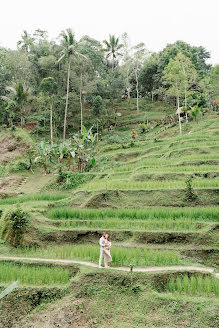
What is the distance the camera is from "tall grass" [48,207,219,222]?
962 cm

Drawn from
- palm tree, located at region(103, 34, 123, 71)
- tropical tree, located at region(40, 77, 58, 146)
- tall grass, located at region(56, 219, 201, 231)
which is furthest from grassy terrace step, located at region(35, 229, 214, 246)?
palm tree, located at region(103, 34, 123, 71)

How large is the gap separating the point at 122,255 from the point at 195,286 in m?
2.08

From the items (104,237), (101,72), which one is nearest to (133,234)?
(104,237)

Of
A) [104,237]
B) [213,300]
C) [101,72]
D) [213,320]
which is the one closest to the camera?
[213,320]

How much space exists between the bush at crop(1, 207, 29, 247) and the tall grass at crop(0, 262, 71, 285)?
1854 millimetres

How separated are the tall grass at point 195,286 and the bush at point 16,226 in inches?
204

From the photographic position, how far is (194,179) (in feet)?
40.0

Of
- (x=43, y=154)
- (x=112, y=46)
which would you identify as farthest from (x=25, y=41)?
(x=43, y=154)

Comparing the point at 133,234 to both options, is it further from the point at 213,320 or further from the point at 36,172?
the point at 36,172

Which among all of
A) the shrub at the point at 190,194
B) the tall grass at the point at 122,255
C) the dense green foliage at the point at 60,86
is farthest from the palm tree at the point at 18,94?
the shrub at the point at 190,194

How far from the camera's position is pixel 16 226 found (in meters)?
9.50

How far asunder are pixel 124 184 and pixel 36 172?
28.4 ft

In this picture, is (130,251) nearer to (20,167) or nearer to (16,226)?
(16,226)

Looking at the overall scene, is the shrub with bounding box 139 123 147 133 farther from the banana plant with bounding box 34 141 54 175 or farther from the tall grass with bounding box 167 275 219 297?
the tall grass with bounding box 167 275 219 297
